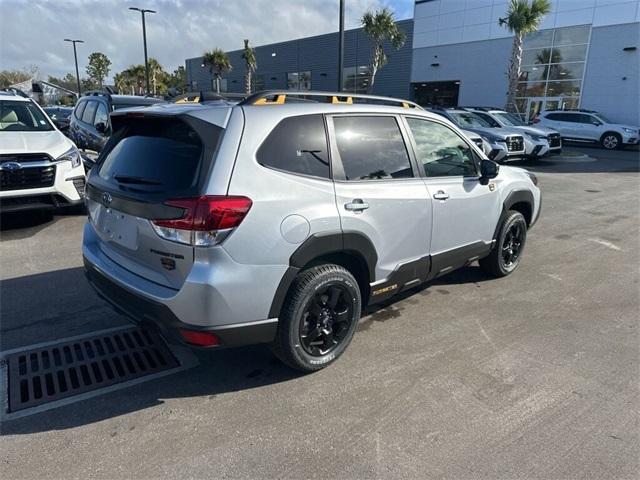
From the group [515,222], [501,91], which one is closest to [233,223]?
[515,222]

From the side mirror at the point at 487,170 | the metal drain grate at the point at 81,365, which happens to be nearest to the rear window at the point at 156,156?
the metal drain grate at the point at 81,365

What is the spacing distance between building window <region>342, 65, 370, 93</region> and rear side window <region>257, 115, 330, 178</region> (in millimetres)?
35434

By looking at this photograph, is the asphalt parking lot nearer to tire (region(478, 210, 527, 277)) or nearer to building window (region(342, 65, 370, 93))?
tire (region(478, 210, 527, 277))

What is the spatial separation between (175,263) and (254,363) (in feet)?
3.55

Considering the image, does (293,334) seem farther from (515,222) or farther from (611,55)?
(611,55)

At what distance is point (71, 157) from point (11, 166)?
82 cm

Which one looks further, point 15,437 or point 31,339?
point 31,339

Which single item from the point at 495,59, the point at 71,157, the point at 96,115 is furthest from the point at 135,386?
the point at 495,59

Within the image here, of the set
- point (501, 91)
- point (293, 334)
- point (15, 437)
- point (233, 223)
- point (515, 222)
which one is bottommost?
point (15, 437)

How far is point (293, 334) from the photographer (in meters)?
2.81

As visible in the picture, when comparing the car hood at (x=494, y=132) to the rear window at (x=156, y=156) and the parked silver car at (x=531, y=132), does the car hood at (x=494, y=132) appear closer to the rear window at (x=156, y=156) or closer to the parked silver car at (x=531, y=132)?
the parked silver car at (x=531, y=132)

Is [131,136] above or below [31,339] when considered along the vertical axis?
above

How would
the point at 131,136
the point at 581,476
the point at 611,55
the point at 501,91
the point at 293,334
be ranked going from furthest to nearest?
the point at 501,91
the point at 611,55
the point at 131,136
the point at 293,334
the point at 581,476

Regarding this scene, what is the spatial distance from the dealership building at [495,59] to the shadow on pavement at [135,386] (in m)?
26.0
